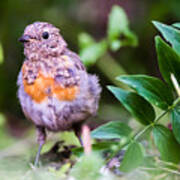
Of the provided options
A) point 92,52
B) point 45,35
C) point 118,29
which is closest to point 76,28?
point 92,52

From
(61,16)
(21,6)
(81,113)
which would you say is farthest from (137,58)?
(81,113)

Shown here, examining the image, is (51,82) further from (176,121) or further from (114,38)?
(114,38)

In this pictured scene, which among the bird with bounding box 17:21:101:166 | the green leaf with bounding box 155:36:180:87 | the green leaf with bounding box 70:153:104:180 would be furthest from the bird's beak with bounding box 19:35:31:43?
the green leaf with bounding box 70:153:104:180

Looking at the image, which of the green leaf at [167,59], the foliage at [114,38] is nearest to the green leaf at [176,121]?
the green leaf at [167,59]

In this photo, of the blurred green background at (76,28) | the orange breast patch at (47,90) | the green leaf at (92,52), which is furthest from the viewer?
the blurred green background at (76,28)

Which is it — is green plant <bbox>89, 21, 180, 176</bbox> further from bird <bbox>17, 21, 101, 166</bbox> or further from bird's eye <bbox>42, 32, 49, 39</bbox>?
bird's eye <bbox>42, 32, 49, 39</bbox>

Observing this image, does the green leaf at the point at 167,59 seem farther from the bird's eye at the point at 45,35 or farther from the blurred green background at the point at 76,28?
the blurred green background at the point at 76,28
